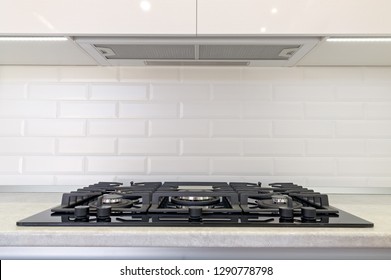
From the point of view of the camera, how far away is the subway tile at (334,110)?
4.18 feet

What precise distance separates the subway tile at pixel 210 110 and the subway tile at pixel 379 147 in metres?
0.52

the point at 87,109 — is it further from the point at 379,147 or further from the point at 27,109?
the point at 379,147

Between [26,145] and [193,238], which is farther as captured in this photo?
[26,145]

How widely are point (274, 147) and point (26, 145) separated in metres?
0.96

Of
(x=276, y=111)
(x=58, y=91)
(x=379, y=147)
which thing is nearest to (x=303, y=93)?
(x=276, y=111)

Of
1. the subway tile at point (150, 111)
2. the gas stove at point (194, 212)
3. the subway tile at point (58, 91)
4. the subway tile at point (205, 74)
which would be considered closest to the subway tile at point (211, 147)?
the subway tile at point (150, 111)

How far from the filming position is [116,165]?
4.18 ft

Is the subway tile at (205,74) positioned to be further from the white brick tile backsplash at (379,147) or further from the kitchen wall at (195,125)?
Result: the white brick tile backsplash at (379,147)

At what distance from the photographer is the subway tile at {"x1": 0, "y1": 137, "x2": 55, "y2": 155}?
1.26m

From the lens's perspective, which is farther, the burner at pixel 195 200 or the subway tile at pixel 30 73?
the subway tile at pixel 30 73
